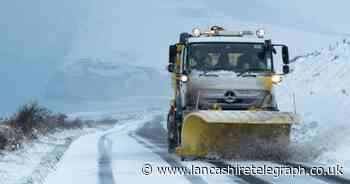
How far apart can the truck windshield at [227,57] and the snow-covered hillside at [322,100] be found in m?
1.88

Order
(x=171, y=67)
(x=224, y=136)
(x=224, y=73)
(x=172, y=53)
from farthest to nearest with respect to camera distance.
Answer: (x=172, y=53) < (x=171, y=67) < (x=224, y=73) < (x=224, y=136)

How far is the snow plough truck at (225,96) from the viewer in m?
14.3

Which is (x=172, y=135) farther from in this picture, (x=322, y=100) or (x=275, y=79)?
(x=322, y=100)

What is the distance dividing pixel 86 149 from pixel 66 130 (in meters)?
12.5

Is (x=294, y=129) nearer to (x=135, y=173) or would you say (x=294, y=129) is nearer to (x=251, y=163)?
(x=251, y=163)

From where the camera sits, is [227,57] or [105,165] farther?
[227,57]

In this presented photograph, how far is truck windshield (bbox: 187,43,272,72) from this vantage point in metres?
15.6

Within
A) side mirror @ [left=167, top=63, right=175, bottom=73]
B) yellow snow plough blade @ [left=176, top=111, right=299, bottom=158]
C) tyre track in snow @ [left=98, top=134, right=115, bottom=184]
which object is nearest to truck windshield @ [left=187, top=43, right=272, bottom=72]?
side mirror @ [left=167, top=63, right=175, bottom=73]

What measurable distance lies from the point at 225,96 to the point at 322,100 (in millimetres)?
9440

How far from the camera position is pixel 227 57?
51.5ft

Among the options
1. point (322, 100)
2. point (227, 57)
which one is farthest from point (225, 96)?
point (322, 100)

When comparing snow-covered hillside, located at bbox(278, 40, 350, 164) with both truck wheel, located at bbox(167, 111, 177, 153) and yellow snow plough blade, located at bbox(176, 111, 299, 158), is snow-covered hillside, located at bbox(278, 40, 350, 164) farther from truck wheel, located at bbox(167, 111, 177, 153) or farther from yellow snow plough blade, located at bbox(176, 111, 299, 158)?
truck wheel, located at bbox(167, 111, 177, 153)

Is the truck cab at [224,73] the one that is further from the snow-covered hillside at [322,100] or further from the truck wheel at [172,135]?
the snow-covered hillside at [322,100]

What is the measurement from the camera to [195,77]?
15.4 m
